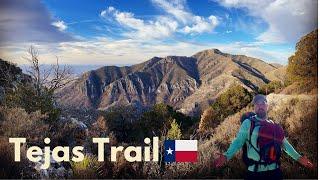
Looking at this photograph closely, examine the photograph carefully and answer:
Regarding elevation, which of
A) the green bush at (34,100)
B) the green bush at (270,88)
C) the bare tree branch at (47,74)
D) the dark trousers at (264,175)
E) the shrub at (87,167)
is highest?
the bare tree branch at (47,74)

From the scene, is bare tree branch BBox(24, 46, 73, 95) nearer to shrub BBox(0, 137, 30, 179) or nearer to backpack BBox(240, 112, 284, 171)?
shrub BBox(0, 137, 30, 179)

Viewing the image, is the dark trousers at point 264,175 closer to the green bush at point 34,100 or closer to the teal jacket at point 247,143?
the teal jacket at point 247,143

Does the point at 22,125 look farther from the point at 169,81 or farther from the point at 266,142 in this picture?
the point at 266,142

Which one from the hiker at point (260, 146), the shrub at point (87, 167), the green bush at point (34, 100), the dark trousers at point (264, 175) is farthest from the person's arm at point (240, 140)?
the green bush at point (34, 100)

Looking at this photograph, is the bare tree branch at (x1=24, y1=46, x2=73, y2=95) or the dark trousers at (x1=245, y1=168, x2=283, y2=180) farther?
the bare tree branch at (x1=24, y1=46, x2=73, y2=95)

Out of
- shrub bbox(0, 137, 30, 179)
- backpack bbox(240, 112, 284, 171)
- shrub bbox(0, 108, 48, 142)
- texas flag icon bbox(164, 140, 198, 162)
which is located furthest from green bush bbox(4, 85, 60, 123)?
backpack bbox(240, 112, 284, 171)

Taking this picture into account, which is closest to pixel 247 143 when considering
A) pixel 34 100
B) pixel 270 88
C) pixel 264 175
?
pixel 264 175
